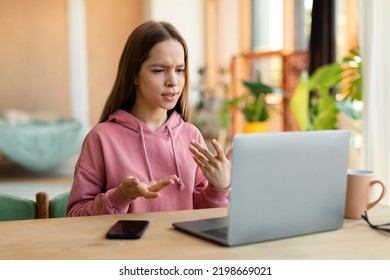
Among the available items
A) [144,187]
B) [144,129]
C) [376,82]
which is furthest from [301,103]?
[144,187]

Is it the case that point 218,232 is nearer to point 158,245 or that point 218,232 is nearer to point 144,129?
point 158,245

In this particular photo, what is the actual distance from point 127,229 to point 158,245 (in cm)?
10

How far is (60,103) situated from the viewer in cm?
670

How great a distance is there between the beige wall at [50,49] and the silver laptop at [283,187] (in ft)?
19.4

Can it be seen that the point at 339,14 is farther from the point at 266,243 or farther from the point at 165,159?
the point at 266,243

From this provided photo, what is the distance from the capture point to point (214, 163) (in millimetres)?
1180

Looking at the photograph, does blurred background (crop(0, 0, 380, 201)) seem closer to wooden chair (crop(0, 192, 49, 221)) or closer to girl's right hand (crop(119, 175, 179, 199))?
wooden chair (crop(0, 192, 49, 221))

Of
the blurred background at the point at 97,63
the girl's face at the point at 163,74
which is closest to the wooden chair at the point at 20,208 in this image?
the girl's face at the point at 163,74

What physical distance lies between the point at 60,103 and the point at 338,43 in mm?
3864

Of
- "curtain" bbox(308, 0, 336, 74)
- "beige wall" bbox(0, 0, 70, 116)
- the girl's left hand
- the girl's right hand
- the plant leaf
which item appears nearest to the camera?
the girl's right hand

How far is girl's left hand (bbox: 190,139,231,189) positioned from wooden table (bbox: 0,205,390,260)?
172 mm

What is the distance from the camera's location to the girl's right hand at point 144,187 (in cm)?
102

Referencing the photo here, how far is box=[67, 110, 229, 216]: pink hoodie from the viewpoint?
1.31 m

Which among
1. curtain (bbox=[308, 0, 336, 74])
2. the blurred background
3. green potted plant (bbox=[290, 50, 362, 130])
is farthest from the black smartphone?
the blurred background
